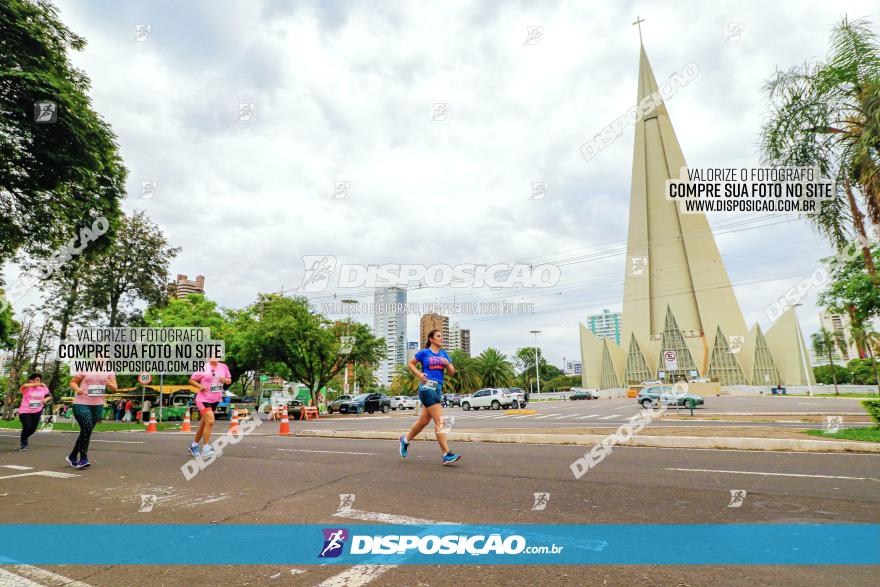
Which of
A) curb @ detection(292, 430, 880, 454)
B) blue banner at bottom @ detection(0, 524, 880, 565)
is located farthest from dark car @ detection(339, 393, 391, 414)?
blue banner at bottom @ detection(0, 524, 880, 565)

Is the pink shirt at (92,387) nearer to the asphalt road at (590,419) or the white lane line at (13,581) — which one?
the white lane line at (13,581)

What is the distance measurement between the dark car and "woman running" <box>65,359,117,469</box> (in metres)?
29.4

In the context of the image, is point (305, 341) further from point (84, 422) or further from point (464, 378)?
point (464, 378)

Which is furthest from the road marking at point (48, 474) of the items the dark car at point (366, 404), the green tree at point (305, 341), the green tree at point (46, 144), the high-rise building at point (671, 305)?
the high-rise building at point (671, 305)

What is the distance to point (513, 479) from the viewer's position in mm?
5793

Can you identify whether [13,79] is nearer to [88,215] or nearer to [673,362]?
[88,215]

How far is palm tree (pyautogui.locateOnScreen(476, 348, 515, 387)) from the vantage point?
7038 cm

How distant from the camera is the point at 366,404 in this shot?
38438mm

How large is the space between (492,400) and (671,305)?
195ft

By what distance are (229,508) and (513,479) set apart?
3275 mm

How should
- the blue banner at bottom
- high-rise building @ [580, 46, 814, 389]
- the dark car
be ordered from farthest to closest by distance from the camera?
high-rise building @ [580, 46, 814, 389] < the dark car < the blue banner at bottom

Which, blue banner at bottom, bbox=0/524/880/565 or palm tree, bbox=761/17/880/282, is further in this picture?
palm tree, bbox=761/17/880/282

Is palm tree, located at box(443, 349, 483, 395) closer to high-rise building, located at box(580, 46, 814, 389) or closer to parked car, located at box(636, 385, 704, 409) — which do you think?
high-rise building, located at box(580, 46, 814, 389)

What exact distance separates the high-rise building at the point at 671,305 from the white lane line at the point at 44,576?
84439mm
